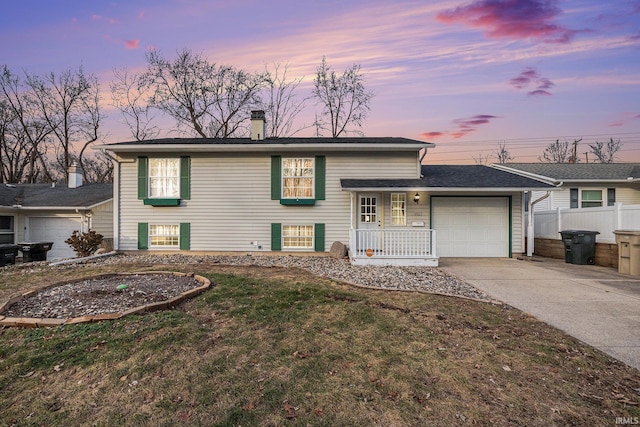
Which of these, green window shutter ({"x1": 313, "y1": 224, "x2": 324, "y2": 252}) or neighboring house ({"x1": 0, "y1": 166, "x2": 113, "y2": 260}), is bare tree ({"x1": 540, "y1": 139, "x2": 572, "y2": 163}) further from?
neighboring house ({"x1": 0, "y1": 166, "x2": 113, "y2": 260})

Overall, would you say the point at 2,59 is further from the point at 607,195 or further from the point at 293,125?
the point at 607,195

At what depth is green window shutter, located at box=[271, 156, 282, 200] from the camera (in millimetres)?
10490

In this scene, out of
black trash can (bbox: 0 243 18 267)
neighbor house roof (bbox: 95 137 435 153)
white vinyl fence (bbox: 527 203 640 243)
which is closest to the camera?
white vinyl fence (bbox: 527 203 640 243)

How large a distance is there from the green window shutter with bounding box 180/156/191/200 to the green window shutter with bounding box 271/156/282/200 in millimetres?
2955

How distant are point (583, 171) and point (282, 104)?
1807cm

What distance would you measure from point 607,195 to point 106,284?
66.6 feet

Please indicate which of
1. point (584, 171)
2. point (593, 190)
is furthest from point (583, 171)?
point (593, 190)

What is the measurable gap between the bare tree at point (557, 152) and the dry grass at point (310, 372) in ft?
126

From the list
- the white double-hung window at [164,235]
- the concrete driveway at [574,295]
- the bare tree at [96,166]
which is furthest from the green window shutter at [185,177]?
the bare tree at [96,166]

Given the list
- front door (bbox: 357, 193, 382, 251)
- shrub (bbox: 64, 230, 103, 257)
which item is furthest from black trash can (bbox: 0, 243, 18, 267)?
front door (bbox: 357, 193, 382, 251)

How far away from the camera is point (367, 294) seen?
5457 millimetres

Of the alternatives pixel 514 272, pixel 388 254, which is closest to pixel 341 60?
pixel 388 254

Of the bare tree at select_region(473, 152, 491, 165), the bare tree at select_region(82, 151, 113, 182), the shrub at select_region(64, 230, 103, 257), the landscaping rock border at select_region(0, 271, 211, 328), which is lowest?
the landscaping rock border at select_region(0, 271, 211, 328)

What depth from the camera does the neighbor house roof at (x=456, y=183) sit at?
9344mm
